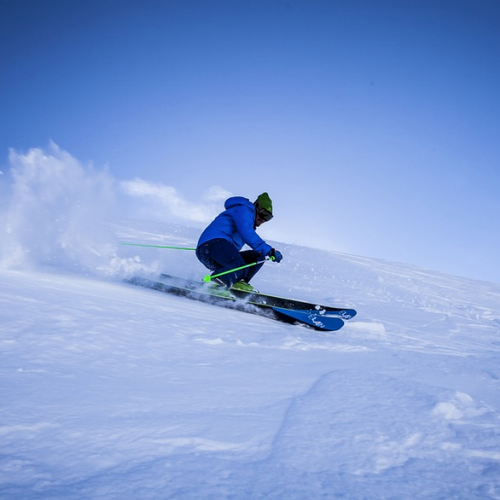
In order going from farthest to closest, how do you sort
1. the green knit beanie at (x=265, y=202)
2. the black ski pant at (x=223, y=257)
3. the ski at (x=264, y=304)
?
the green knit beanie at (x=265, y=202) < the black ski pant at (x=223, y=257) < the ski at (x=264, y=304)

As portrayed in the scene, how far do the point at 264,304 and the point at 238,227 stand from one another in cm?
120

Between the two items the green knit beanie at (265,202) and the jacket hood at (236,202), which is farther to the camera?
the green knit beanie at (265,202)

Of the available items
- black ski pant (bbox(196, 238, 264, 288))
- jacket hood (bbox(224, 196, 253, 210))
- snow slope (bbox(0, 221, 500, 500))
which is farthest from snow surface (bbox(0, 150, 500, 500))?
jacket hood (bbox(224, 196, 253, 210))

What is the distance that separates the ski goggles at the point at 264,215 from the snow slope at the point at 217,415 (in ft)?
8.44

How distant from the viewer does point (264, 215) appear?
509 cm

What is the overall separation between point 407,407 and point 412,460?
20.3 inches

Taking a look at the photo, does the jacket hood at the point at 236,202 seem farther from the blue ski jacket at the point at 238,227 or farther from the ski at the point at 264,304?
the ski at the point at 264,304

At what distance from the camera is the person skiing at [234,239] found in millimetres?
4750

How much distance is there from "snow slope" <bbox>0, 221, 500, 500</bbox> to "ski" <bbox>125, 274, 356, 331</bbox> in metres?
1.11

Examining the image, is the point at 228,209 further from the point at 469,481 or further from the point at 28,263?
the point at 469,481

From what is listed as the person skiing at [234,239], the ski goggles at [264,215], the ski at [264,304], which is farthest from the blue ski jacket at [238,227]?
the ski at [264,304]

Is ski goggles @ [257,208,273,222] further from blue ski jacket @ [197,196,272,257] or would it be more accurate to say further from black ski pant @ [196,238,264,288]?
black ski pant @ [196,238,264,288]

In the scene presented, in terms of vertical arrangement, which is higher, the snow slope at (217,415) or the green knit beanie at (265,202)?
the green knit beanie at (265,202)

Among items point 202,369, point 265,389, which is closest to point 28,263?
point 202,369
